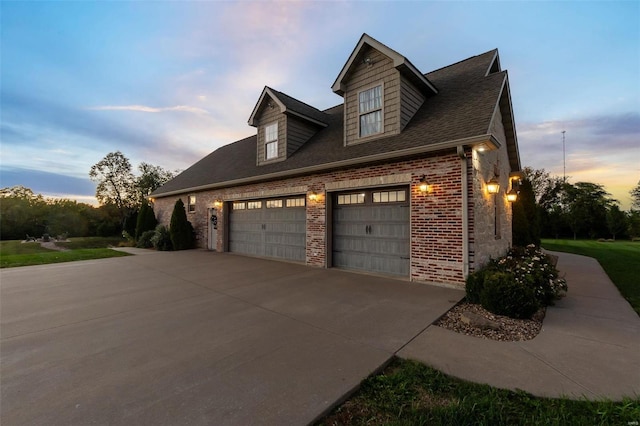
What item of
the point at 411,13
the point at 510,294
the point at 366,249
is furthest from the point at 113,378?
the point at 411,13

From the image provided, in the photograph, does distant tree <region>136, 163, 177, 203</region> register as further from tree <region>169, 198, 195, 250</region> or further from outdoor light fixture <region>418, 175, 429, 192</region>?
outdoor light fixture <region>418, 175, 429, 192</region>

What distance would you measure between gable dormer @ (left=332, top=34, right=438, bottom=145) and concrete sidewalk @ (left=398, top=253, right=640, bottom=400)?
5.65 m

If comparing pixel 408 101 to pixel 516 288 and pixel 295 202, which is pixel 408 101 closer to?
pixel 295 202

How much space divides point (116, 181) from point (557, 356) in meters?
38.1

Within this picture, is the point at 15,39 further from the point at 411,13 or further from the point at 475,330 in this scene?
the point at 475,330

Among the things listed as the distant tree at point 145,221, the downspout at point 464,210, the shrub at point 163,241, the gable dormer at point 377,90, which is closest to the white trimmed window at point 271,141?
the gable dormer at point 377,90

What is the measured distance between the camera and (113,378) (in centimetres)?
255

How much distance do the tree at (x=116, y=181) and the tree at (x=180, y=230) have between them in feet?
66.2

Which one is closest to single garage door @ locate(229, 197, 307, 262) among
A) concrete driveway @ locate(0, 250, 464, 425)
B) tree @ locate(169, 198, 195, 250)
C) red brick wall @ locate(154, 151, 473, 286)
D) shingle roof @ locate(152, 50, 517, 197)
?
shingle roof @ locate(152, 50, 517, 197)

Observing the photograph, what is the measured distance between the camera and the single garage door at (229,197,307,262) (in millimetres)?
9406

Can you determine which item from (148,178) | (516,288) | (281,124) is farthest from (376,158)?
(148,178)

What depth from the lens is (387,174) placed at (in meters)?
6.92

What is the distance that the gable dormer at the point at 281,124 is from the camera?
1052 centimetres

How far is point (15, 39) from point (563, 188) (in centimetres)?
5417
